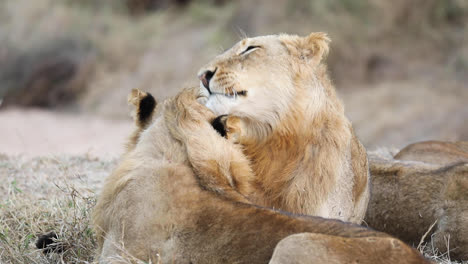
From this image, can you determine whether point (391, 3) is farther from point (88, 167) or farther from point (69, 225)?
point (69, 225)

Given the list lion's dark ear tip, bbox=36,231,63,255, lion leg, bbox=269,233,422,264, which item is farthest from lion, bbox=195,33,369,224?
lion's dark ear tip, bbox=36,231,63,255

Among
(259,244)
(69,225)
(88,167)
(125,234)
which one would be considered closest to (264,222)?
(259,244)

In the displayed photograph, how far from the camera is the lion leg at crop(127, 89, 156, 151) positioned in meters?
4.43

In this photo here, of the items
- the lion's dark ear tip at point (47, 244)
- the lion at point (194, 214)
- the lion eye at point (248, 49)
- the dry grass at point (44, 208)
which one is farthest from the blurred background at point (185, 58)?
the lion at point (194, 214)

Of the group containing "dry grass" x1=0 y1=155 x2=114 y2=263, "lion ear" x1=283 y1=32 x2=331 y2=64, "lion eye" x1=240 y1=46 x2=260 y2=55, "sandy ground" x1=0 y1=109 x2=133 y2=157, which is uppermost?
"lion ear" x1=283 y1=32 x2=331 y2=64

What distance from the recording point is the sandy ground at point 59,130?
14438 millimetres

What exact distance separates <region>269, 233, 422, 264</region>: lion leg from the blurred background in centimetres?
977

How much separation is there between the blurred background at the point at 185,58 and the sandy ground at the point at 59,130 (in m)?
0.04

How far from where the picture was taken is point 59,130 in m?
16.6

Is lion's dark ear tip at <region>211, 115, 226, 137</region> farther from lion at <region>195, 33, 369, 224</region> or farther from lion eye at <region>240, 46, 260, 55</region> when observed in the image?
lion eye at <region>240, 46, 260, 55</region>

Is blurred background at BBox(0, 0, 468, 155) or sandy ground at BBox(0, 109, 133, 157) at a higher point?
blurred background at BBox(0, 0, 468, 155)

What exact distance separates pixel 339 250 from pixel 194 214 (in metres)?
0.77

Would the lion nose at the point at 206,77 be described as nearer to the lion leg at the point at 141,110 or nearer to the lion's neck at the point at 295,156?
the lion leg at the point at 141,110

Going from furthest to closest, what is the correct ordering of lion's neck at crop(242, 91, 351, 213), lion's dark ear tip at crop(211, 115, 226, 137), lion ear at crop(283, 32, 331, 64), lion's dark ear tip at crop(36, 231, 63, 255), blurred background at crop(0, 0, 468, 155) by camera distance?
1. blurred background at crop(0, 0, 468, 155)
2. lion ear at crop(283, 32, 331, 64)
3. lion's dark ear tip at crop(36, 231, 63, 255)
4. lion's neck at crop(242, 91, 351, 213)
5. lion's dark ear tip at crop(211, 115, 226, 137)
